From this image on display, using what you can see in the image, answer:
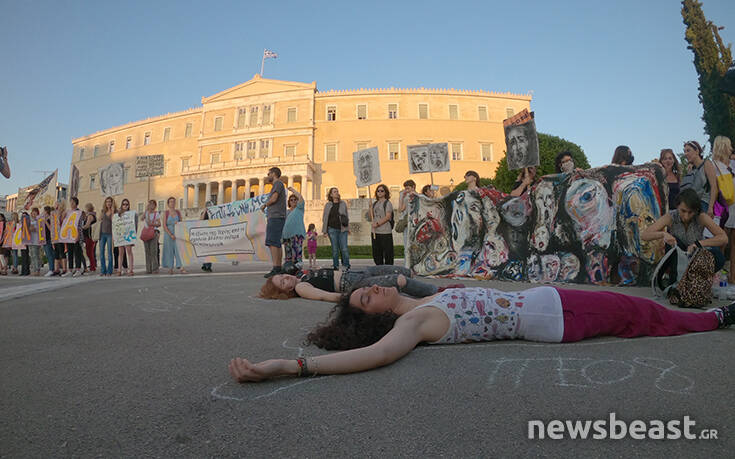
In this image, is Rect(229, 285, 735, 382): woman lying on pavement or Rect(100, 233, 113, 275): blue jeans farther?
Rect(100, 233, 113, 275): blue jeans

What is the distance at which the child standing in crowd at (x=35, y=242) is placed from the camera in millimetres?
11594

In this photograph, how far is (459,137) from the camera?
173 ft

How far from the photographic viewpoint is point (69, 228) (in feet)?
35.5

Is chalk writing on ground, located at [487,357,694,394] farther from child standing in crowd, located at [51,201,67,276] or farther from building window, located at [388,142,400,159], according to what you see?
building window, located at [388,142,400,159]

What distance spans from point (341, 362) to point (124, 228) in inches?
406

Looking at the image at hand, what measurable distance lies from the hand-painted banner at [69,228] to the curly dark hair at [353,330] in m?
10.7

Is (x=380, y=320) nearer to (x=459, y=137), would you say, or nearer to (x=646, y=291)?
(x=646, y=291)

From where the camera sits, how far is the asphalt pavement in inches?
58.3

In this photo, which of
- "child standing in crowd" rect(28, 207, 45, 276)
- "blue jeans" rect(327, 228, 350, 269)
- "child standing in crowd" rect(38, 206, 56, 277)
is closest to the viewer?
"blue jeans" rect(327, 228, 350, 269)

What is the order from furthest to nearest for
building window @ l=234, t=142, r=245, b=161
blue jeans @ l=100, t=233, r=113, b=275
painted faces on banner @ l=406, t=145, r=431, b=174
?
building window @ l=234, t=142, r=245, b=161 < painted faces on banner @ l=406, t=145, r=431, b=174 < blue jeans @ l=100, t=233, r=113, b=275

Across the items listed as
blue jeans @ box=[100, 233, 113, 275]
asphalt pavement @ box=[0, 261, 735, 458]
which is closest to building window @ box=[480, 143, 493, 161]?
blue jeans @ box=[100, 233, 113, 275]

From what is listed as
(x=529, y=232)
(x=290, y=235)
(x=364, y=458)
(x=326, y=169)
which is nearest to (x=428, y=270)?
(x=529, y=232)

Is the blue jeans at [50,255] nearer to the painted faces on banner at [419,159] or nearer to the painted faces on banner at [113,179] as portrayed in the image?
the painted faces on banner at [113,179]

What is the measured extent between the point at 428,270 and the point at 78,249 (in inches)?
365
